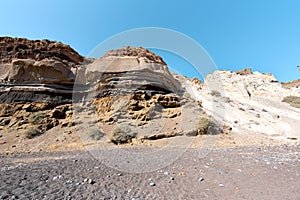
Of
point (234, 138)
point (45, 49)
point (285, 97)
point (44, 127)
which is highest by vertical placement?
→ point (45, 49)

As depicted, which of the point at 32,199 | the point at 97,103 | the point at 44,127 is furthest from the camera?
the point at 97,103

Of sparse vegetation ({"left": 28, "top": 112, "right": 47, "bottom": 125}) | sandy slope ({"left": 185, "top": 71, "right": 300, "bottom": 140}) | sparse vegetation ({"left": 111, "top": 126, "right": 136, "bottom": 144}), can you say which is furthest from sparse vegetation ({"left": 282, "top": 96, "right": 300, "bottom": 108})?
sparse vegetation ({"left": 28, "top": 112, "right": 47, "bottom": 125})

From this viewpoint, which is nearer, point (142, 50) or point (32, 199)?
point (32, 199)

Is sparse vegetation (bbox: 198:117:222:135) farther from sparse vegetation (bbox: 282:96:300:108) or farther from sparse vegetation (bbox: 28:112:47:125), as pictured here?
sparse vegetation (bbox: 282:96:300:108)

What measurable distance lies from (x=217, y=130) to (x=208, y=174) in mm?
10370

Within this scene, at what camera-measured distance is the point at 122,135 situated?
14.8m

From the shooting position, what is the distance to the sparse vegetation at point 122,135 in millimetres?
14547

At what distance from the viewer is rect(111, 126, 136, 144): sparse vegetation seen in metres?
14.5

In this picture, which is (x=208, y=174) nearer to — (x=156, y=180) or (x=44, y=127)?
(x=156, y=180)

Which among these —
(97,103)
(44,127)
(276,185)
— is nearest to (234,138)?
(276,185)

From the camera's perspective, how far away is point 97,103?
20.3 m

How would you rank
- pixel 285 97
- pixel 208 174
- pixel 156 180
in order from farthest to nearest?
1. pixel 285 97
2. pixel 208 174
3. pixel 156 180

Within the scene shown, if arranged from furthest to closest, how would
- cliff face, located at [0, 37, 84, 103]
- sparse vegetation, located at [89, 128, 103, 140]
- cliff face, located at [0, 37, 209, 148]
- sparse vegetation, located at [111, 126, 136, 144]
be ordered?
cliff face, located at [0, 37, 84, 103] → cliff face, located at [0, 37, 209, 148] → sparse vegetation, located at [89, 128, 103, 140] → sparse vegetation, located at [111, 126, 136, 144]

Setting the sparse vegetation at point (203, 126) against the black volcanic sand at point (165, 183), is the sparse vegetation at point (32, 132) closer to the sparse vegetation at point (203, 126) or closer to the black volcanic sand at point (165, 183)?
the black volcanic sand at point (165, 183)
